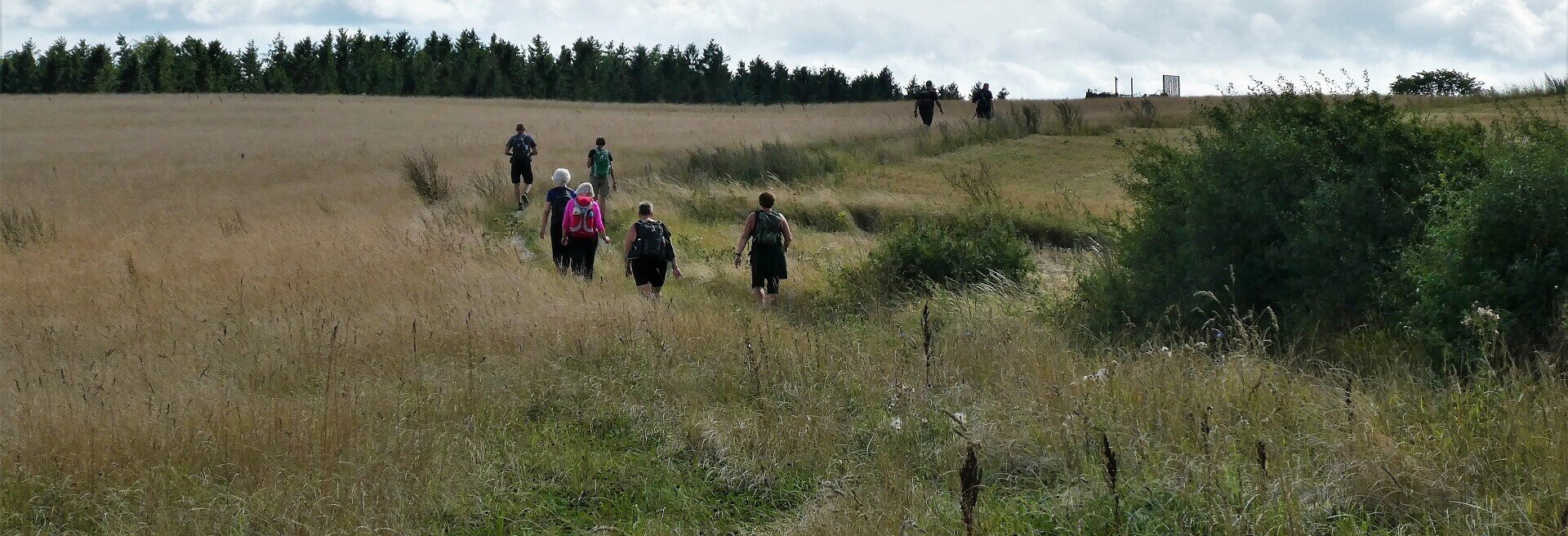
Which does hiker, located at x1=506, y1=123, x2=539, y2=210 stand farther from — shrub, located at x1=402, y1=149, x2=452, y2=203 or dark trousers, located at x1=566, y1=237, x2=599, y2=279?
dark trousers, located at x1=566, y1=237, x2=599, y2=279

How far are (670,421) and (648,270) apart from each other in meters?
5.48

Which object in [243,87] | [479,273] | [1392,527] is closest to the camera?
[1392,527]

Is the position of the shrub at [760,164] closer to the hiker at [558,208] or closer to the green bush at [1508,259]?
the hiker at [558,208]

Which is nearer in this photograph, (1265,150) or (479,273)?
(1265,150)

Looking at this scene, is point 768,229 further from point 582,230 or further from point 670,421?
point 670,421

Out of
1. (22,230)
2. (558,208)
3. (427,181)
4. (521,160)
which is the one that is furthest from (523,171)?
(22,230)

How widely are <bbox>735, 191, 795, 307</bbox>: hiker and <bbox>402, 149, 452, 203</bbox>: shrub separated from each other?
11.2 metres

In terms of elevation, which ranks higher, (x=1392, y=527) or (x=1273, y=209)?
(x=1273, y=209)

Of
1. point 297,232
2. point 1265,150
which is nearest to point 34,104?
point 297,232

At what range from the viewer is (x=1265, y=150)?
1020cm

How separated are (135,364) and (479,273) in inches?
181

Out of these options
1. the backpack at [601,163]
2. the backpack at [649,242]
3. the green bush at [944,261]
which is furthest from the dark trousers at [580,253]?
the backpack at [601,163]

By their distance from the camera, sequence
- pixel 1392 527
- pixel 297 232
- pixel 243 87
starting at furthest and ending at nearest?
1. pixel 243 87
2. pixel 297 232
3. pixel 1392 527

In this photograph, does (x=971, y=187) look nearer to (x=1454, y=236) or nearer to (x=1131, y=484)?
(x=1454, y=236)
